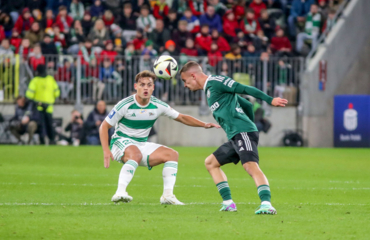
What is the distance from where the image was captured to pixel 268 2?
2652cm

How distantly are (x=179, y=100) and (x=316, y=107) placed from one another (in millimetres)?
4869

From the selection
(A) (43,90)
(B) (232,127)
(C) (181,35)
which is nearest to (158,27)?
(C) (181,35)

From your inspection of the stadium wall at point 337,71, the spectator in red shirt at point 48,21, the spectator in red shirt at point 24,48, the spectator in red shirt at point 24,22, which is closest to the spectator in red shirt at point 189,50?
the stadium wall at point 337,71

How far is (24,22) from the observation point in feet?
80.0

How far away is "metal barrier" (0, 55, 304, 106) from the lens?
72.5 feet

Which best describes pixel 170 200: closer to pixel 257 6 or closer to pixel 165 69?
pixel 165 69

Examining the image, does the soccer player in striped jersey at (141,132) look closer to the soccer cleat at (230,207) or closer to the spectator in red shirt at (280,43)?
the soccer cleat at (230,207)

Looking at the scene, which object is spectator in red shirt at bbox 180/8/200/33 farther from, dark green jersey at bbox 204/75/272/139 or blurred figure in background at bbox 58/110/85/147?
dark green jersey at bbox 204/75/272/139

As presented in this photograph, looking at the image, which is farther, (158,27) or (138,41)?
(158,27)

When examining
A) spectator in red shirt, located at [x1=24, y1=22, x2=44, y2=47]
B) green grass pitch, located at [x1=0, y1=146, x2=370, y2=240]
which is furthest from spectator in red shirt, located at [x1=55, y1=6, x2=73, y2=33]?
green grass pitch, located at [x1=0, y1=146, x2=370, y2=240]

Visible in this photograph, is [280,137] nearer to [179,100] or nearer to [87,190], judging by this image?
[179,100]

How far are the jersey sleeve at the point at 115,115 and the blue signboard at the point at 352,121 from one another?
50.4 ft

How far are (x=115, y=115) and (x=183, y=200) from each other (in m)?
1.51

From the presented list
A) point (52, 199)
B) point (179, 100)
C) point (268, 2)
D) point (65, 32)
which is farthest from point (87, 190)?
point (268, 2)
